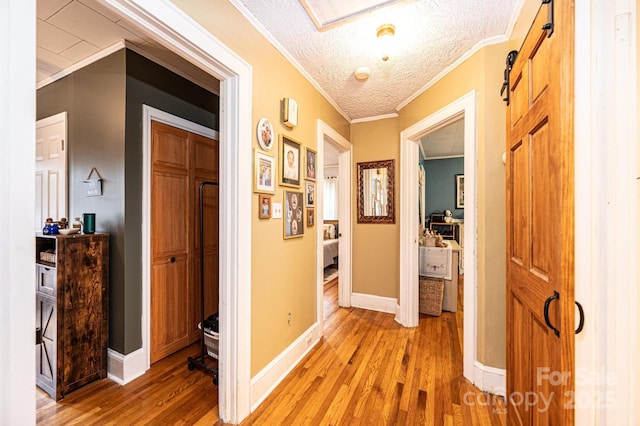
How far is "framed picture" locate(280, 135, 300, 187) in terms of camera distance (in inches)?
81.1

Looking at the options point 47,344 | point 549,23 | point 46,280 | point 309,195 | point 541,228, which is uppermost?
point 549,23

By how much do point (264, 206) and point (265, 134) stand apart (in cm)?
51

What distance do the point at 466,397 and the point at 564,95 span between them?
1.95 m

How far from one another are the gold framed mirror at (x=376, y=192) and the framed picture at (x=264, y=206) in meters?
1.88

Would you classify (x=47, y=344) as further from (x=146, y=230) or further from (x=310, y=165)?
(x=310, y=165)

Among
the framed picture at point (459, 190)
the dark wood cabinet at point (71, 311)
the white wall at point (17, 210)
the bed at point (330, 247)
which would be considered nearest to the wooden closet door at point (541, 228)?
the white wall at point (17, 210)

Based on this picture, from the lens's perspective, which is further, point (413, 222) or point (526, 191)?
point (413, 222)

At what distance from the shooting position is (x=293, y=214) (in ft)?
7.36

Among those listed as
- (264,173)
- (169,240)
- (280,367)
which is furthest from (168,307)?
(264,173)

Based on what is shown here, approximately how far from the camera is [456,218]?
631cm

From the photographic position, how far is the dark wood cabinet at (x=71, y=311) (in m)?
1.79
